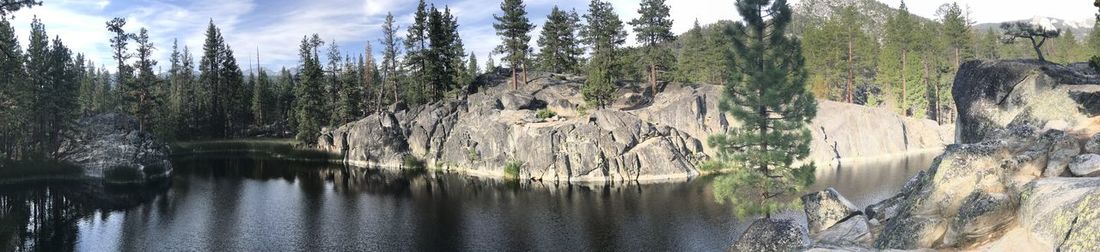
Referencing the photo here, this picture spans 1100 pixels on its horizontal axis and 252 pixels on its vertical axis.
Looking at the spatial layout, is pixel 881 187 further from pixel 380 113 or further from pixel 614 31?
pixel 380 113

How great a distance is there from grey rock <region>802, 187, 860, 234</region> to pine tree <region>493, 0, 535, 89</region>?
53.5 meters

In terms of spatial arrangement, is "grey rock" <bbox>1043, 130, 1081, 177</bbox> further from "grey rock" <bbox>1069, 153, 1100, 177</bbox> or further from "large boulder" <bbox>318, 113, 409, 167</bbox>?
"large boulder" <bbox>318, 113, 409, 167</bbox>

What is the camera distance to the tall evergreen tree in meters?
81.8

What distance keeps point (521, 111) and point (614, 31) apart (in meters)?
16.4

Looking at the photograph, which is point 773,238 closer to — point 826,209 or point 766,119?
point 826,209

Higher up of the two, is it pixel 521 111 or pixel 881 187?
pixel 521 111

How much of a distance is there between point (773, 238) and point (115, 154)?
6836cm

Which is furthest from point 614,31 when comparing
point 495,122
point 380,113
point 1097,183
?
point 1097,183

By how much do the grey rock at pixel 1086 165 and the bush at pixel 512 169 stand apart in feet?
165

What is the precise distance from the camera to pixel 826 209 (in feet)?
82.5

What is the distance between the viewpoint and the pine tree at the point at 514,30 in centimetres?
7481

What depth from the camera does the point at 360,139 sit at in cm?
7956

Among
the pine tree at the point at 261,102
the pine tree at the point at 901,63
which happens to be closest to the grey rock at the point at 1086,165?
the pine tree at the point at 901,63

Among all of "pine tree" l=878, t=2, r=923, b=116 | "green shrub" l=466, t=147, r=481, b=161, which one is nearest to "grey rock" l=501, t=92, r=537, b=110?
"green shrub" l=466, t=147, r=481, b=161
